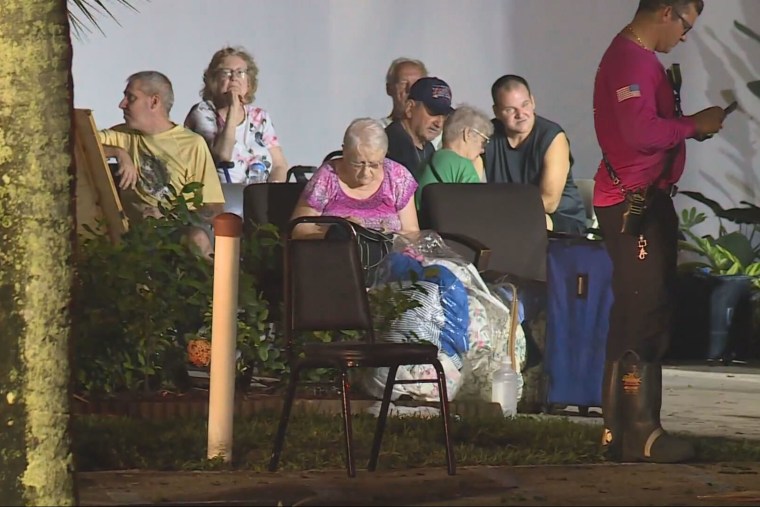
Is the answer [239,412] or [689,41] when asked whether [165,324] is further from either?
[689,41]

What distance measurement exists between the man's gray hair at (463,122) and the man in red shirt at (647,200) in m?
2.71

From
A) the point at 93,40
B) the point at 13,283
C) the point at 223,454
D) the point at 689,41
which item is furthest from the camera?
the point at 689,41

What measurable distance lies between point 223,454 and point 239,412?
3.36 ft

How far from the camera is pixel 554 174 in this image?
856 cm

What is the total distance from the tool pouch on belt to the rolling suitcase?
5.44ft

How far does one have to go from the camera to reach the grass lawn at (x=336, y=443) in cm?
534

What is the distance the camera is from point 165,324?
255 inches

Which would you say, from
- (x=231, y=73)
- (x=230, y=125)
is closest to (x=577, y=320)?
(x=230, y=125)

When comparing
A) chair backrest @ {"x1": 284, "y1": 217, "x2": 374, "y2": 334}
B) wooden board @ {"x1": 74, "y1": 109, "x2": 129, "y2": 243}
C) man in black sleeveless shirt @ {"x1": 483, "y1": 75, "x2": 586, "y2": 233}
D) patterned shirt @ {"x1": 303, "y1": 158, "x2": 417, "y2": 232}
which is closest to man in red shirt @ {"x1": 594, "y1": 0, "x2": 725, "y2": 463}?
chair backrest @ {"x1": 284, "y1": 217, "x2": 374, "y2": 334}

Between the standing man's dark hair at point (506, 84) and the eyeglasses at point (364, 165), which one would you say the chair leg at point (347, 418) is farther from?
the standing man's dark hair at point (506, 84)

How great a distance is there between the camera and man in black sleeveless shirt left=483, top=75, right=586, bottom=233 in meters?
8.59

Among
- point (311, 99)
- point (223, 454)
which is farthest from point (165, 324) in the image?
point (311, 99)

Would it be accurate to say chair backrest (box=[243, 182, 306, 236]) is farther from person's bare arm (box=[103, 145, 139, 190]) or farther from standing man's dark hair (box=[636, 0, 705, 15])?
standing man's dark hair (box=[636, 0, 705, 15])

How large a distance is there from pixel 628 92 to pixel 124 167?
3168 millimetres
